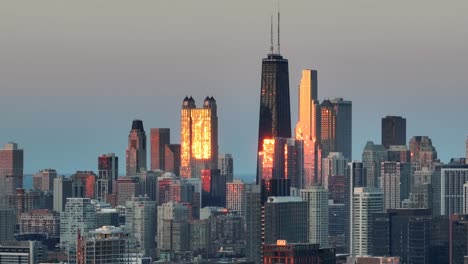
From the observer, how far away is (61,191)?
164 m

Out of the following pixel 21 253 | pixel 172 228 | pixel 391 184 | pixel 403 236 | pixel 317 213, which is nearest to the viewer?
pixel 21 253

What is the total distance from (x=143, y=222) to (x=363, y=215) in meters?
14.7

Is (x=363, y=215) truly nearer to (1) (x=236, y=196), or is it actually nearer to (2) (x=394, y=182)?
(2) (x=394, y=182)

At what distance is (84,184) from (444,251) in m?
43.4

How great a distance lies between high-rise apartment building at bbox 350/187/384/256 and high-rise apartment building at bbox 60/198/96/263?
52.9 ft

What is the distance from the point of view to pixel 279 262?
10306 centimetres

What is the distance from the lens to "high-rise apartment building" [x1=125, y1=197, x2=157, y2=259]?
13700cm

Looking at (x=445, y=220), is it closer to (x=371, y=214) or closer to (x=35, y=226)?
(x=371, y=214)

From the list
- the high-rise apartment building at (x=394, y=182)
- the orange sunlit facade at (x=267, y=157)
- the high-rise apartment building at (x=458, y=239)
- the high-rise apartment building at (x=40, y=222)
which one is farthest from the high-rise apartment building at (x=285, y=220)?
the orange sunlit facade at (x=267, y=157)

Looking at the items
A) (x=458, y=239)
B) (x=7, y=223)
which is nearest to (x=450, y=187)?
(x=458, y=239)

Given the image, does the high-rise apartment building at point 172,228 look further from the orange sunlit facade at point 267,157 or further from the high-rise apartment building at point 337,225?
the high-rise apartment building at point 337,225

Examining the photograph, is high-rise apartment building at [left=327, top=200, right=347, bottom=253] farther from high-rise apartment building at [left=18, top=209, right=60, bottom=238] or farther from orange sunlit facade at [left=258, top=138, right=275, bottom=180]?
high-rise apartment building at [left=18, top=209, right=60, bottom=238]

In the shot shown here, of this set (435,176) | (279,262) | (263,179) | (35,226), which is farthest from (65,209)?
(279,262)

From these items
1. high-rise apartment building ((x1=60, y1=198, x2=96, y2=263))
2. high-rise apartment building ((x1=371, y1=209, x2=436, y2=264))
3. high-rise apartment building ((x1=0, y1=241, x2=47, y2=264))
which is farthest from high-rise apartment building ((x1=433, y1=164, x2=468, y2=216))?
high-rise apartment building ((x1=0, y1=241, x2=47, y2=264))
